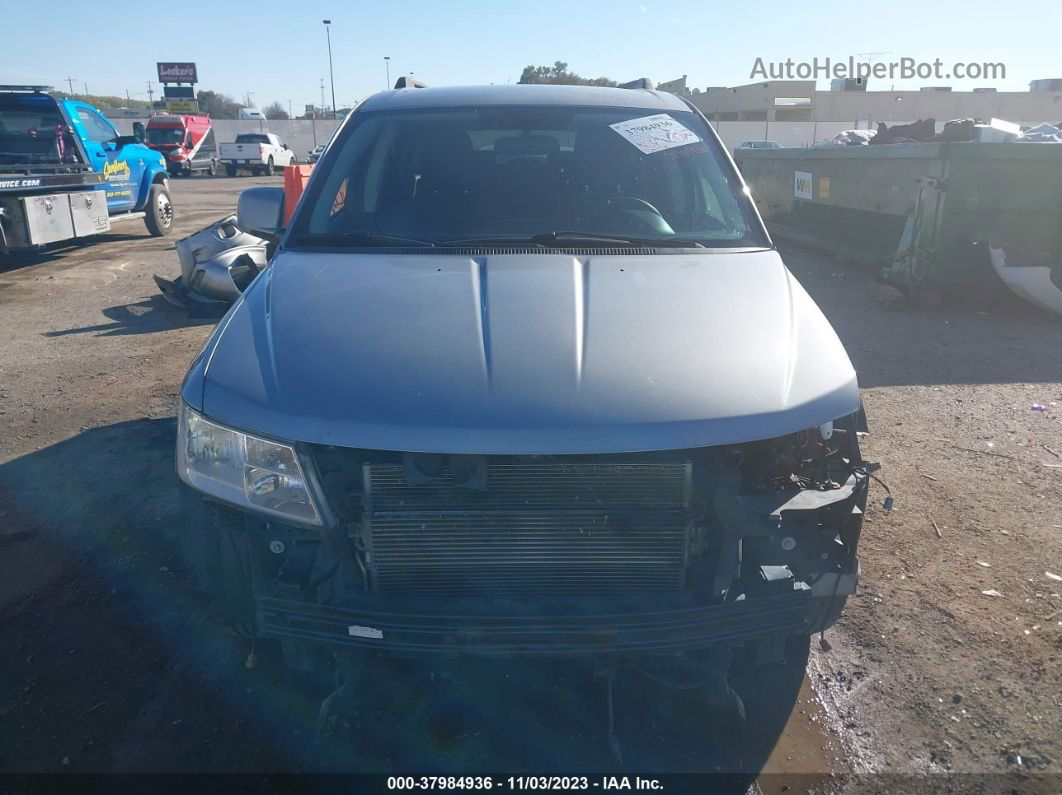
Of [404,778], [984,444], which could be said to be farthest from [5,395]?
[984,444]

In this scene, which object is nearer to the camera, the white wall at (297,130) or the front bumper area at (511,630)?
the front bumper area at (511,630)

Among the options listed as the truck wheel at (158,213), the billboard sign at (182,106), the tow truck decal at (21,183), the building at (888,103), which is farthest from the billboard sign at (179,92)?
the tow truck decal at (21,183)

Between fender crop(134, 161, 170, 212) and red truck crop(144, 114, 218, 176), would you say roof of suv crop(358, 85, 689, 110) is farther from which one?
red truck crop(144, 114, 218, 176)

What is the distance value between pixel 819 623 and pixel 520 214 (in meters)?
1.87

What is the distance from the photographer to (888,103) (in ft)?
166

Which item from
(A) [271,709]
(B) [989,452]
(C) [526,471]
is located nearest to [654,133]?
(C) [526,471]

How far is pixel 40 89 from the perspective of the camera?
11609 mm

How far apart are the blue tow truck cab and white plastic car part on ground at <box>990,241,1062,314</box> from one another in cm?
1143

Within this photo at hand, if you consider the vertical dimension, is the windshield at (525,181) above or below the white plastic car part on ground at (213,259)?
above

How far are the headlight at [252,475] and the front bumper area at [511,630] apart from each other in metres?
0.24

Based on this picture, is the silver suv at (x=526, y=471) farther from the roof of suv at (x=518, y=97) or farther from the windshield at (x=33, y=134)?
the windshield at (x=33, y=134)

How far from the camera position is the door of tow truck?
12398 millimetres

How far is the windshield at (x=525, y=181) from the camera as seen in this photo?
3.21m

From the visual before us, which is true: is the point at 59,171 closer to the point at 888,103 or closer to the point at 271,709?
the point at 271,709
